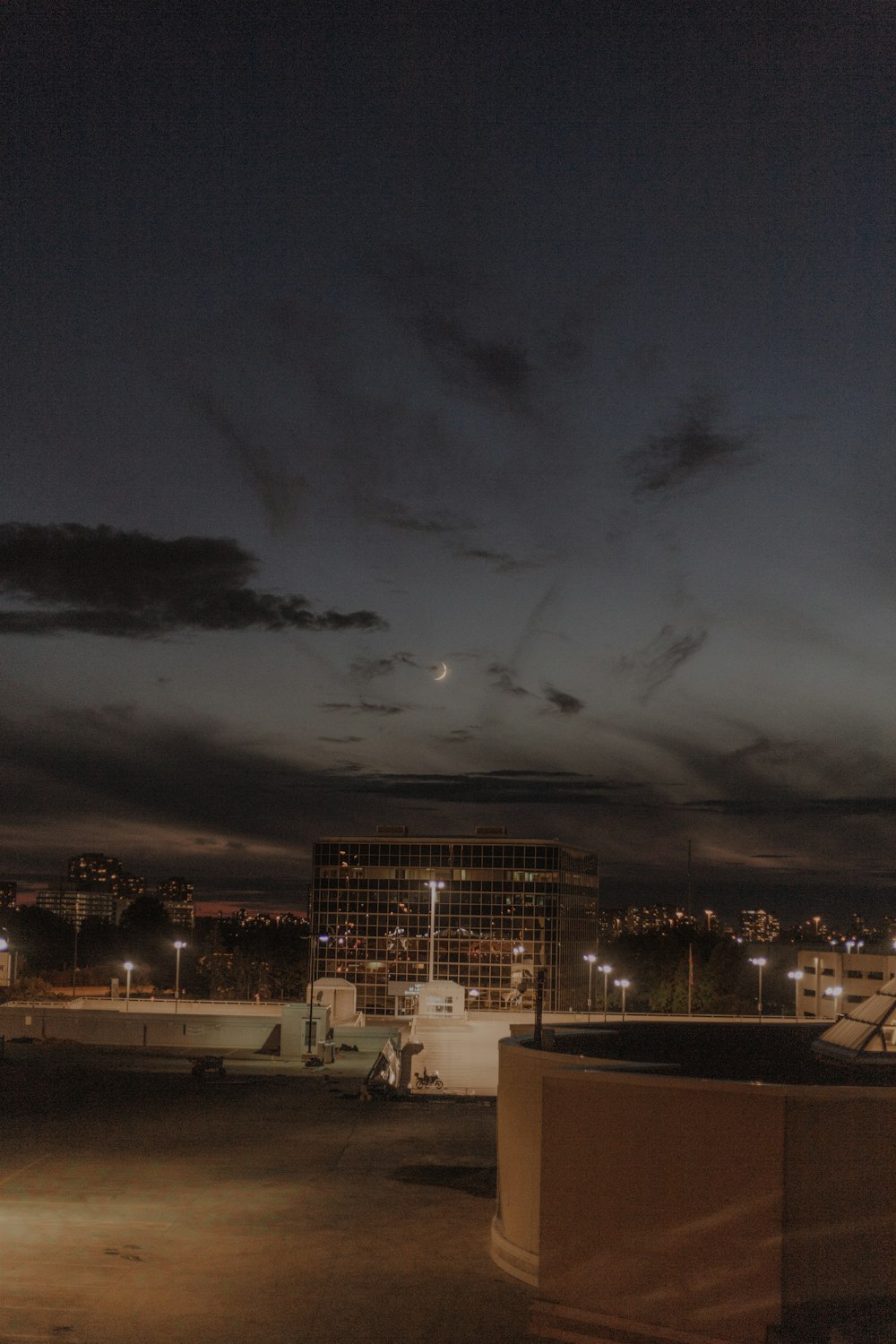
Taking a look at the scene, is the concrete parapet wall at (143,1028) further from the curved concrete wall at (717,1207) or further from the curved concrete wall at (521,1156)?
the curved concrete wall at (717,1207)

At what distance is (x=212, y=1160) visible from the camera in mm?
23188

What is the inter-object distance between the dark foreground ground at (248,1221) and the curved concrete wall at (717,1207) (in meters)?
1.45

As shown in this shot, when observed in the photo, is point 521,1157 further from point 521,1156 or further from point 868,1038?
point 868,1038

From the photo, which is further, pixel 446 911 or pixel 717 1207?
pixel 446 911

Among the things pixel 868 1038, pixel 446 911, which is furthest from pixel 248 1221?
pixel 446 911

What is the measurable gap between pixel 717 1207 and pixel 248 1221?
871cm

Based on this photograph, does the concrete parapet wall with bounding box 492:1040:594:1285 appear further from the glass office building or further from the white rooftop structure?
the glass office building

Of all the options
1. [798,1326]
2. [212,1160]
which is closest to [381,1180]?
[212,1160]

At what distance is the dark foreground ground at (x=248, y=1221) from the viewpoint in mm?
14469

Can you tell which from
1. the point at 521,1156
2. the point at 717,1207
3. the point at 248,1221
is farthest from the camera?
the point at 248,1221

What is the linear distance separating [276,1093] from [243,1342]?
18680mm

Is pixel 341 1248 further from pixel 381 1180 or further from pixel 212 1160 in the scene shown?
pixel 212 1160

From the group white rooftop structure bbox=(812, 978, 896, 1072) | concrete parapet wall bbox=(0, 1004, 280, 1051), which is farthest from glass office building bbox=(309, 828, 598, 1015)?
white rooftop structure bbox=(812, 978, 896, 1072)

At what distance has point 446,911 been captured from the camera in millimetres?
82625
